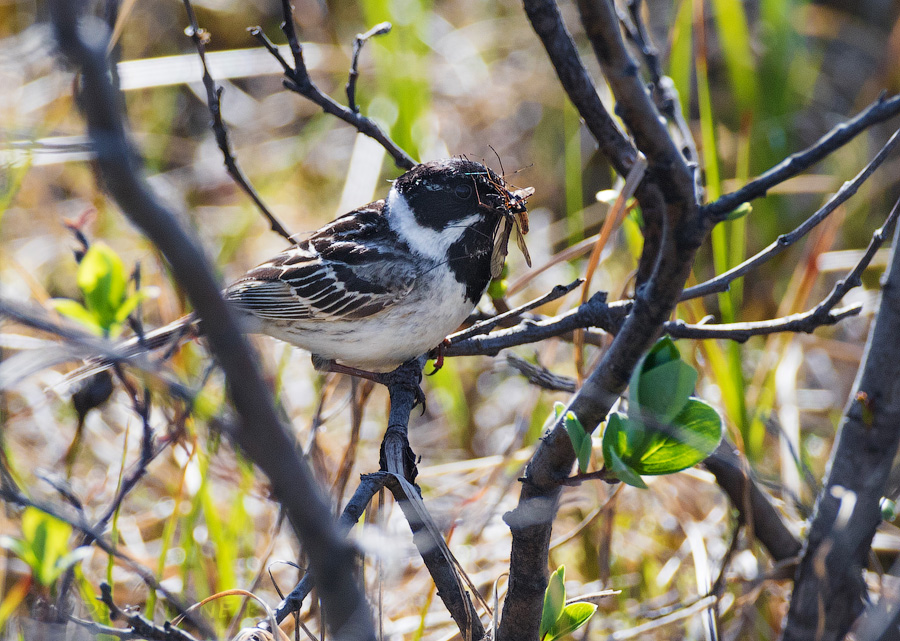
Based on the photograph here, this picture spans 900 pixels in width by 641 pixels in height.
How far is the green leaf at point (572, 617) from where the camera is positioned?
152cm

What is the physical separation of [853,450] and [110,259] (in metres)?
2.36

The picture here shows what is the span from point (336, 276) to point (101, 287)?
2.60 feet

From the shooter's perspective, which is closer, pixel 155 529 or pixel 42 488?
pixel 42 488

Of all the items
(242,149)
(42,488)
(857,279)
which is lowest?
(857,279)

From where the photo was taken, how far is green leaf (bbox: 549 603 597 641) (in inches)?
59.9

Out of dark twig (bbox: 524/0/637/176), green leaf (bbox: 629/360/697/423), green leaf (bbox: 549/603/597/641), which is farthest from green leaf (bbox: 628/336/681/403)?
dark twig (bbox: 524/0/637/176)

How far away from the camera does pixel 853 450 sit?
2.25 meters

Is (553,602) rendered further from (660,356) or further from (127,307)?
(127,307)

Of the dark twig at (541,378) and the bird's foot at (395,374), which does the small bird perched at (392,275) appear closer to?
the bird's foot at (395,374)

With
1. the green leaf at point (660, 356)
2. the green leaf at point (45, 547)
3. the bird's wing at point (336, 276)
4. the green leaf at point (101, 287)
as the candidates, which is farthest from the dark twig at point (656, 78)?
the green leaf at point (45, 547)

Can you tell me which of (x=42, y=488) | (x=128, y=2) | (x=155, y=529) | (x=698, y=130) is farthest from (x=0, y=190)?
(x=698, y=130)

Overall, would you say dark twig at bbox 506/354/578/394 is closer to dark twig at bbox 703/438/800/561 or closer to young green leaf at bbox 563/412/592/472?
dark twig at bbox 703/438/800/561

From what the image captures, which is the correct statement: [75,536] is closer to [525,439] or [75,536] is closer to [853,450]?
[525,439]

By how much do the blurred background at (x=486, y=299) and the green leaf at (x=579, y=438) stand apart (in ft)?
1.21
